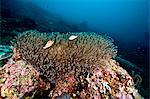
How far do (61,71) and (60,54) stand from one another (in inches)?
14.0

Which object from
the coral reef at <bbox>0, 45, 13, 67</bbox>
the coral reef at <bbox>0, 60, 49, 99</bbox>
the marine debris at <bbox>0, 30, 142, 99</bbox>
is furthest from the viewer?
the coral reef at <bbox>0, 45, 13, 67</bbox>

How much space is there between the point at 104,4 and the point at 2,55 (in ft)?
499

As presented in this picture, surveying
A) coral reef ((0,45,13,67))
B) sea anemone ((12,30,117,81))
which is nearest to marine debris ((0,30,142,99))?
sea anemone ((12,30,117,81))

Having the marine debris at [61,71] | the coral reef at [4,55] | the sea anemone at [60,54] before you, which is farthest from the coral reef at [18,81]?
the coral reef at [4,55]

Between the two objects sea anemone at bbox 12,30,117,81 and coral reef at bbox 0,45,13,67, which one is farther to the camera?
coral reef at bbox 0,45,13,67

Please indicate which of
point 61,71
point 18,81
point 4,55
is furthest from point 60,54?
point 4,55

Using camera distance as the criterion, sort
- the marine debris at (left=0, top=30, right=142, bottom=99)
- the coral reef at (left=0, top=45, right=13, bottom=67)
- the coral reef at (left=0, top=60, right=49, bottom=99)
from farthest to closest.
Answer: the coral reef at (left=0, top=45, right=13, bottom=67) → the marine debris at (left=0, top=30, right=142, bottom=99) → the coral reef at (left=0, top=60, right=49, bottom=99)

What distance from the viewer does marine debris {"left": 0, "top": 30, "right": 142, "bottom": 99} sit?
4407 mm

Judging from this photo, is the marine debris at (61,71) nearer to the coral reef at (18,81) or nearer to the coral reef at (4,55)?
the coral reef at (18,81)

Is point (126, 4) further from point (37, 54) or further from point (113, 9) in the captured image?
point (37, 54)

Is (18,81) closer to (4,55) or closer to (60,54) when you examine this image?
(60,54)

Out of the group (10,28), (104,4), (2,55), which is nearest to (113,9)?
(104,4)

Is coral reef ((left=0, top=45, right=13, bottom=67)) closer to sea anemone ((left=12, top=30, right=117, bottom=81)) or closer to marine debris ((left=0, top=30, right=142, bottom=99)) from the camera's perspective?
marine debris ((left=0, top=30, right=142, bottom=99))

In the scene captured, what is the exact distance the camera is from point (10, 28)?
1633 cm
